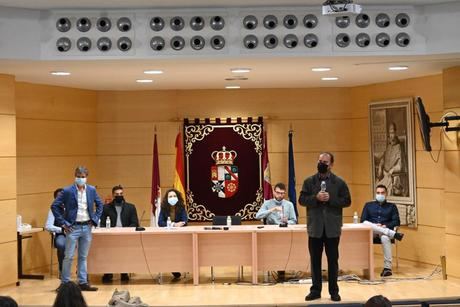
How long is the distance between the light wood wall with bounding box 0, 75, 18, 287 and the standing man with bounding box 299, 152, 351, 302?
405 cm

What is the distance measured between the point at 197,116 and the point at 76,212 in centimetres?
411

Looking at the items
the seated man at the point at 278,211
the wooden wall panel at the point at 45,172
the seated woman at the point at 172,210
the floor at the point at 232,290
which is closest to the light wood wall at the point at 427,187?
the floor at the point at 232,290

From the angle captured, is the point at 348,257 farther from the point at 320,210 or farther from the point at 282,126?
the point at 282,126

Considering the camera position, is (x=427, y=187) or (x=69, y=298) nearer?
(x=69, y=298)

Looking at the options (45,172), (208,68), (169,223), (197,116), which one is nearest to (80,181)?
(169,223)

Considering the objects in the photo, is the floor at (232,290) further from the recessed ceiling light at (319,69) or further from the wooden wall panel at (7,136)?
the recessed ceiling light at (319,69)

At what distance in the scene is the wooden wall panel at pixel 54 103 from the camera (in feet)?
37.0

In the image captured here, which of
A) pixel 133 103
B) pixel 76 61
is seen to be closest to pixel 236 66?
pixel 76 61

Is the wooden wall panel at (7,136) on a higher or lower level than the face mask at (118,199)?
higher

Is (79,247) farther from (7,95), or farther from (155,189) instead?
(155,189)

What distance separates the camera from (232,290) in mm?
9422

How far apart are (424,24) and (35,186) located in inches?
239

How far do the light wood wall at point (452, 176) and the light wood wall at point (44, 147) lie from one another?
5.77 metres

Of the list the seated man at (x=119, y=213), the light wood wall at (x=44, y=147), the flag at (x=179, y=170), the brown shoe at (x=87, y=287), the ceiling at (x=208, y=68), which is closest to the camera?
the ceiling at (x=208, y=68)
